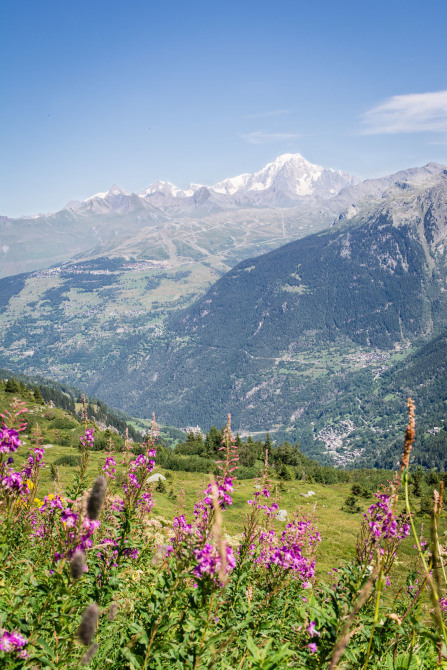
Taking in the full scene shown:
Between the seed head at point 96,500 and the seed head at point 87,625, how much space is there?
1.79 feet

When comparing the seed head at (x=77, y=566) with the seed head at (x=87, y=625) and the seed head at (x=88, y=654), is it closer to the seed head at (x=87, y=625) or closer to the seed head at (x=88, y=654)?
the seed head at (x=87, y=625)

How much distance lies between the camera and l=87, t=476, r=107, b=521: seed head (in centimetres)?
261

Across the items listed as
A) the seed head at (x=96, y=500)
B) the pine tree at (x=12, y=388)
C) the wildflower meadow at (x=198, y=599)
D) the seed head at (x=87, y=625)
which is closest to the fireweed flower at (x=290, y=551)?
the wildflower meadow at (x=198, y=599)

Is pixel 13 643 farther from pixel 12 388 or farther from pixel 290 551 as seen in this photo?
pixel 12 388

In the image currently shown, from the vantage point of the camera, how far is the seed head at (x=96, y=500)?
2.61m

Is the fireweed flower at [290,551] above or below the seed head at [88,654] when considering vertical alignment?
below

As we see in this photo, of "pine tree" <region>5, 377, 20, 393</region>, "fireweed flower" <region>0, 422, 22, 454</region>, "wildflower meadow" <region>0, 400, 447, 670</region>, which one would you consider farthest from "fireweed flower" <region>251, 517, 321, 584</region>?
"pine tree" <region>5, 377, 20, 393</region>

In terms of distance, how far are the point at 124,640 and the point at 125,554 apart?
1983 mm

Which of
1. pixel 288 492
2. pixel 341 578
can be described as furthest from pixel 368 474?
pixel 341 578

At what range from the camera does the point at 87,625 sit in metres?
1.98

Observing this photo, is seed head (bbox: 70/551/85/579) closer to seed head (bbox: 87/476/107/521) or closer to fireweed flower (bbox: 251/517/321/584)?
seed head (bbox: 87/476/107/521)

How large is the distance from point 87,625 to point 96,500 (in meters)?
0.82

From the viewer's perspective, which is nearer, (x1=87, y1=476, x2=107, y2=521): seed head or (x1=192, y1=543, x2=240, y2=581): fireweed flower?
(x1=87, y1=476, x2=107, y2=521): seed head

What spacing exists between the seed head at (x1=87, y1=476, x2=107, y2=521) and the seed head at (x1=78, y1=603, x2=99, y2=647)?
547 millimetres
